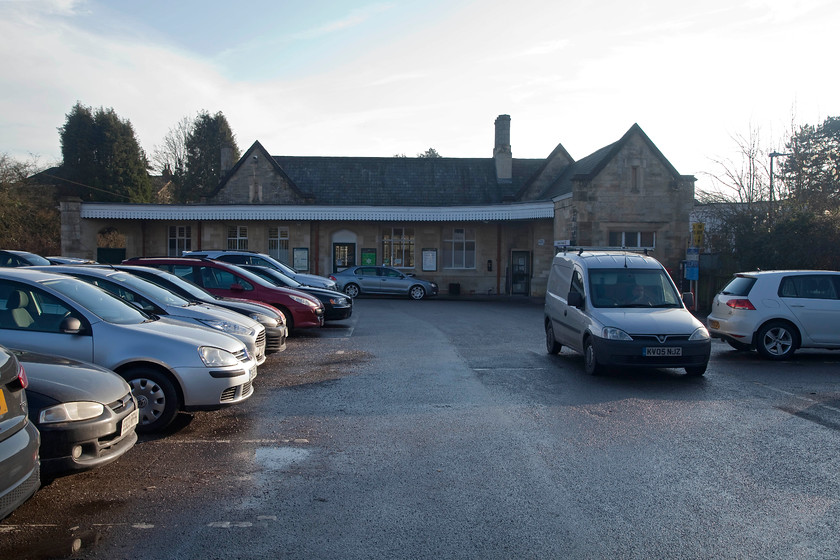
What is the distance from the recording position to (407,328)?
17250 mm

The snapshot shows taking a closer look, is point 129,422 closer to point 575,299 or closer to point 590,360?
point 590,360

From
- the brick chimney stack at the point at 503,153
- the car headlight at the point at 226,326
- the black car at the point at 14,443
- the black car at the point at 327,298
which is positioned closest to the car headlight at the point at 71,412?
the black car at the point at 14,443

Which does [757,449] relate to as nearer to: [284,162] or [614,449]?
[614,449]

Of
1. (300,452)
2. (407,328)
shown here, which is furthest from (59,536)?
(407,328)

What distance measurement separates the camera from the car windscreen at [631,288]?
11.0 metres

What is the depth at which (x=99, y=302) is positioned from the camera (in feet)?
23.8

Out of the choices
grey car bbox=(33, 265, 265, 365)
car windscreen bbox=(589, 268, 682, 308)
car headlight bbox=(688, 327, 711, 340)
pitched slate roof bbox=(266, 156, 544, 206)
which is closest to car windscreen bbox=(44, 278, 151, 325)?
grey car bbox=(33, 265, 265, 365)

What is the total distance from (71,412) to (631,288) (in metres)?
8.81

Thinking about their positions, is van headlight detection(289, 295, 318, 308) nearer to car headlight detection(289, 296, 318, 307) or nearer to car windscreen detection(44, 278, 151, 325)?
car headlight detection(289, 296, 318, 307)

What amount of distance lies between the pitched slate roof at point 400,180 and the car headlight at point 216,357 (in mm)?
30396

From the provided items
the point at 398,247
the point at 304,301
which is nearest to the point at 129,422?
the point at 304,301

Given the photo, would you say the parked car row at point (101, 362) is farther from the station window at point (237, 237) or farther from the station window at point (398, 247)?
the station window at point (237, 237)

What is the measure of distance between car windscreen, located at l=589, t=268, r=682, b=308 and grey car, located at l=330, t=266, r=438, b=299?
712 inches

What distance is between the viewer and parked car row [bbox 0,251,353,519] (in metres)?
4.15
